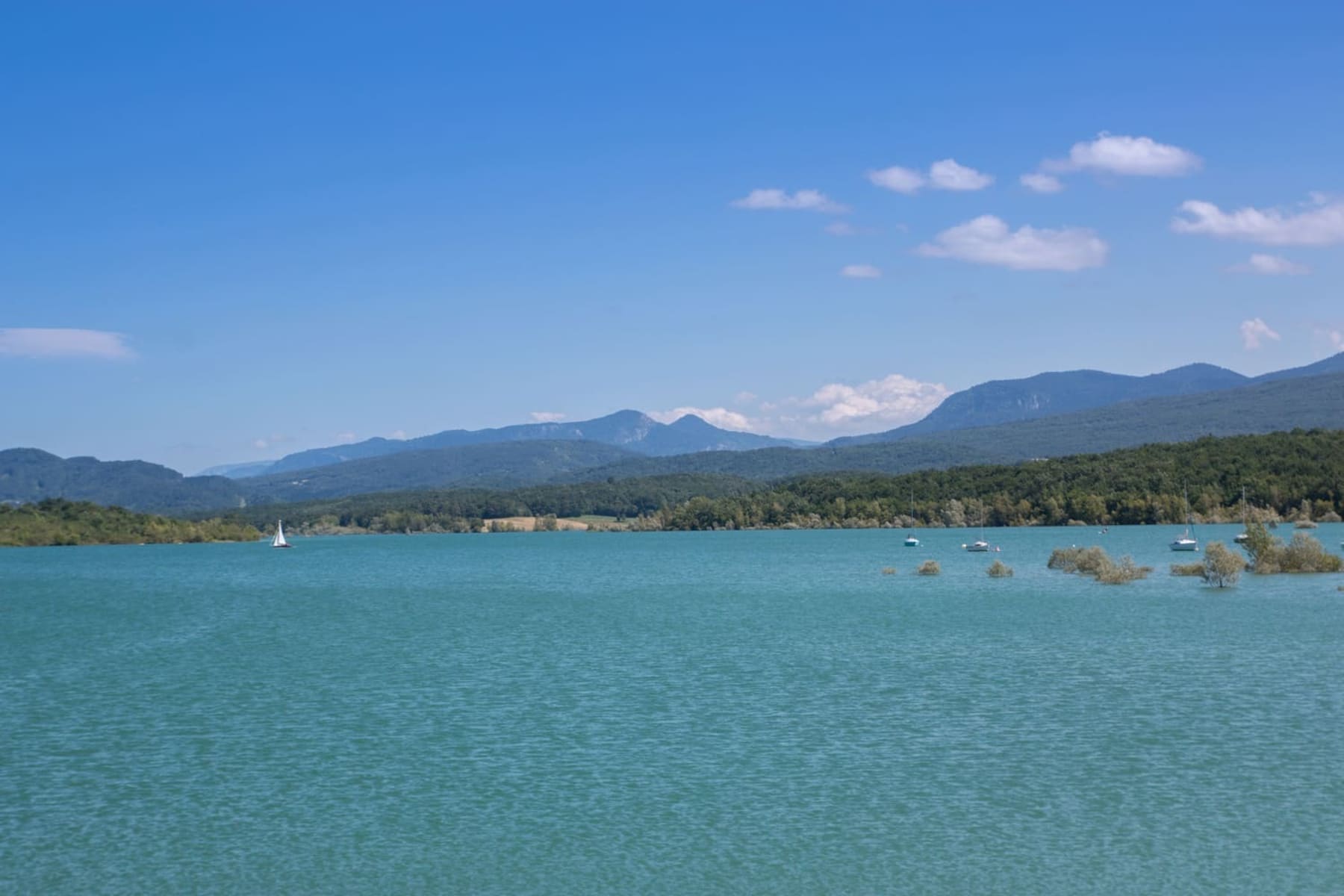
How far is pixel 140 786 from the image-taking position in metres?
21.7

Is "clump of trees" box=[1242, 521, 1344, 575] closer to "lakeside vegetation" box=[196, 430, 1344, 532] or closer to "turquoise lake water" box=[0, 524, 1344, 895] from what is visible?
"turquoise lake water" box=[0, 524, 1344, 895]

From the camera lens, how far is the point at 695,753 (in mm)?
23438

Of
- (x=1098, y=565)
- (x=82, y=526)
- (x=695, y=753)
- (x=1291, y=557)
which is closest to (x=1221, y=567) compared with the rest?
(x=1291, y=557)

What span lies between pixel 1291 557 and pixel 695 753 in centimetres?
5289

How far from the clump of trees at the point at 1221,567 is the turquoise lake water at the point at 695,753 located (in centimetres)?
754

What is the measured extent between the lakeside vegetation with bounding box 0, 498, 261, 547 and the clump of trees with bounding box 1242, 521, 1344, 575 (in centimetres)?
15317

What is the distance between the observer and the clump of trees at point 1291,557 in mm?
64875

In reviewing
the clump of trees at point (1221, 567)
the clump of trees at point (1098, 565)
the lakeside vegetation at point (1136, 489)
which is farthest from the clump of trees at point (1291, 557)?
the lakeside vegetation at point (1136, 489)

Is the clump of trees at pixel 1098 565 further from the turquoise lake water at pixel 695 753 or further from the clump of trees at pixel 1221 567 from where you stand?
the turquoise lake water at pixel 695 753

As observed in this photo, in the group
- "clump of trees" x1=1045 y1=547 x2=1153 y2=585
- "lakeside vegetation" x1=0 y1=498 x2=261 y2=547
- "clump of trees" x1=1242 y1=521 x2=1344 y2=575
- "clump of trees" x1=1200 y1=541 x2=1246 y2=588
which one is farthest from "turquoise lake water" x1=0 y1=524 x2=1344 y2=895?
"lakeside vegetation" x1=0 y1=498 x2=261 y2=547

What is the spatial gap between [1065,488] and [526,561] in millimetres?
78494

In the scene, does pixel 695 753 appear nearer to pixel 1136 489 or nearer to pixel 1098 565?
pixel 1098 565

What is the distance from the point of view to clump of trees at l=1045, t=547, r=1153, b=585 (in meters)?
64.4

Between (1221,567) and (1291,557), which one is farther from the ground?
(1221,567)
